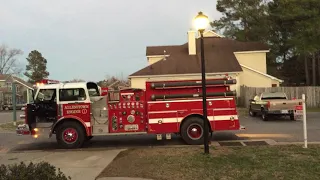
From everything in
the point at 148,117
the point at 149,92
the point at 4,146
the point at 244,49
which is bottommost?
the point at 4,146

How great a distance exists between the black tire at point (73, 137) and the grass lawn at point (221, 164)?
2356 millimetres

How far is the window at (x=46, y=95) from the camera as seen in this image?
13705 millimetres

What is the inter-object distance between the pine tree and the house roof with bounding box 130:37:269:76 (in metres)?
66.6

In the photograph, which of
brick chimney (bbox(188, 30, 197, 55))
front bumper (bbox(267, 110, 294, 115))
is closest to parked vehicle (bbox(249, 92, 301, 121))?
front bumper (bbox(267, 110, 294, 115))

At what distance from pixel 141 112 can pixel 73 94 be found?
2413 mm

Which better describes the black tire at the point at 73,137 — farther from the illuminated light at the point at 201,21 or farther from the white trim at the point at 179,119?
the illuminated light at the point at 201,21

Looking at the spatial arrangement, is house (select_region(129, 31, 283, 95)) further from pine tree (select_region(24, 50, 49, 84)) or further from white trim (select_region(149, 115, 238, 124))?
pine tree (select_region(24, 50, 49, 84))

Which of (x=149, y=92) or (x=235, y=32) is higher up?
(x=235, y=32)

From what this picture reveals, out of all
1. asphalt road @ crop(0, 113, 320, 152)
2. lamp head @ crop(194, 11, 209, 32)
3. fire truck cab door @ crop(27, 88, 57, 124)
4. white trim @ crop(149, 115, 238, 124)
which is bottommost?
asphalt road @ crop(0, 113, 320, 152)

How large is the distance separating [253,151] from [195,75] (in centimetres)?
2640

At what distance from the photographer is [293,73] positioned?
196 ft

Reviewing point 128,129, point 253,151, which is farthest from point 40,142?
point 253,151

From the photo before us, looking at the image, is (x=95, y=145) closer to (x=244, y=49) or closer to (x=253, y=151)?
(x=253, y=151)

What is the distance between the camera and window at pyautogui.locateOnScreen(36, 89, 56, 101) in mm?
13705
